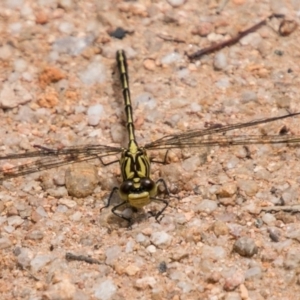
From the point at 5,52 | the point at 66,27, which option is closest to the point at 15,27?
→ the point at 5,52

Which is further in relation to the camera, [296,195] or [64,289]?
[296,195]

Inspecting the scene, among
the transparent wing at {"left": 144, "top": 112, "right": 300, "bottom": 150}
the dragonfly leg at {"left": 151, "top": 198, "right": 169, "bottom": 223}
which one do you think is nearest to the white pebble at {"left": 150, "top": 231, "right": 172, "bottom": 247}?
the dragonfly leg at {"left": 151, "top": 198, "right": 169, "bottom": 223}

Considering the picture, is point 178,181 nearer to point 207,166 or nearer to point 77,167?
point 207,166

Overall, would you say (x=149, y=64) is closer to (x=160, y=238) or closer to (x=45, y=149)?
(x=45, y=149)

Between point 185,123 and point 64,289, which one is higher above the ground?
point 185,123

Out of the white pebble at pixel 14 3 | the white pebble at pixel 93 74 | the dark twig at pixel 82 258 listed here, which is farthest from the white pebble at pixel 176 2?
the dark twig at pixel 82 258

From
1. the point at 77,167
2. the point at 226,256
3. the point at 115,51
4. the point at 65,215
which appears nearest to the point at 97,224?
the point at 65,215
